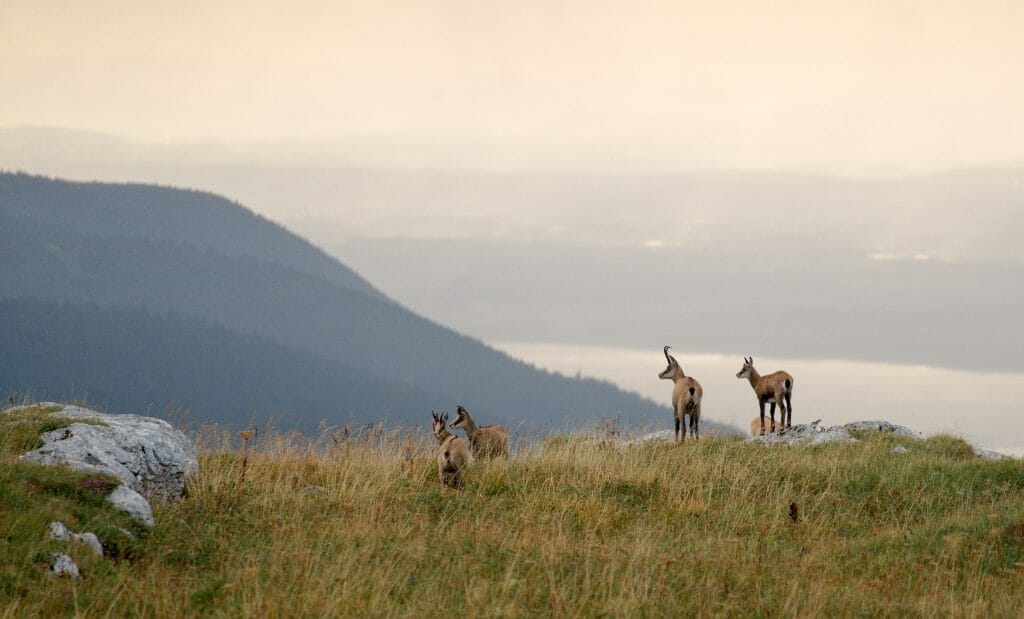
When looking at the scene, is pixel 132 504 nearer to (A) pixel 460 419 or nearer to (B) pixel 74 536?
(B) pixel 74 536

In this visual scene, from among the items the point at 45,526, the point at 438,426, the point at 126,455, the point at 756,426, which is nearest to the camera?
the point at 45,526

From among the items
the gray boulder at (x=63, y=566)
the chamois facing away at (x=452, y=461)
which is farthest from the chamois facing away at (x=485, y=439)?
the gray boulder at (x=63, y=566)

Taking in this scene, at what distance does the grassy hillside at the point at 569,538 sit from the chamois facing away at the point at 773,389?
5091 mm

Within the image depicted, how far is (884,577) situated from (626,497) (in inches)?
188

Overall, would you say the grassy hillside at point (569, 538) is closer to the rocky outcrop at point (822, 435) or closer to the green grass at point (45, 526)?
the green grass at point (45, 526)

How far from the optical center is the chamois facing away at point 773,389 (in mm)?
27531

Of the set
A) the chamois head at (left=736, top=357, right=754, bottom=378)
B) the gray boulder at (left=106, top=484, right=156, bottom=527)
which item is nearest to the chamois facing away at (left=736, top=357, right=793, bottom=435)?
the chamois head at (left=736, top=357, right=754, bottom=378)

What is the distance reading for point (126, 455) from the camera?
15.2m

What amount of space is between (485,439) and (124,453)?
8.01 metres

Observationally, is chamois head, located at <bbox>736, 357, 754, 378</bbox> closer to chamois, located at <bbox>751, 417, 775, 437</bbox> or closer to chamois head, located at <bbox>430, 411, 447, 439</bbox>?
chamois, located at <bbox>751, 417, 775, 437</bbox>

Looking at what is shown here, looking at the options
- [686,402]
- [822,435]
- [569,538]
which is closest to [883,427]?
[822,435]

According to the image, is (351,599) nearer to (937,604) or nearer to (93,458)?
(93,458)

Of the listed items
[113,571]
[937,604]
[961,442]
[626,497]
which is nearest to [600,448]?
[626,497]

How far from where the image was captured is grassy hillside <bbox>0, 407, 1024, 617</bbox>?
11805 millimetres
